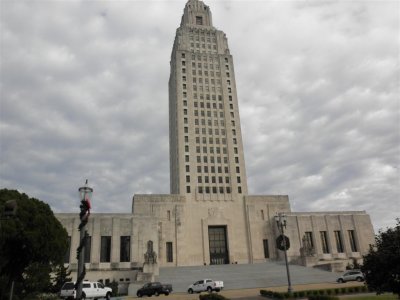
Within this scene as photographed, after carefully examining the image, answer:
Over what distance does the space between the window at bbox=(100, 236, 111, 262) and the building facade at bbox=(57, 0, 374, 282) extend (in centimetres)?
15

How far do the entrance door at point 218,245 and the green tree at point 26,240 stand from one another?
35372mm

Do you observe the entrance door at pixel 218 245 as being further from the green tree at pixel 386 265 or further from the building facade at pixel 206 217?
the green tree at pixel 386 265

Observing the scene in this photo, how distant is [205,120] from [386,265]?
172 ft

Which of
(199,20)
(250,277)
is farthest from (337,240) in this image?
(199,20)

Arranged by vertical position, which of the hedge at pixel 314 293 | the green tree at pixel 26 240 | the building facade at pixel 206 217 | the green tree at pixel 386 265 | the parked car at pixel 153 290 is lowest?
the hedge at pixel 314 293

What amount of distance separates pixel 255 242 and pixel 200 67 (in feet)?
125

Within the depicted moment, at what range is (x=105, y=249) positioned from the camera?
179 feet

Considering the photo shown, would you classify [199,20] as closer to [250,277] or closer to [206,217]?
[206,217]

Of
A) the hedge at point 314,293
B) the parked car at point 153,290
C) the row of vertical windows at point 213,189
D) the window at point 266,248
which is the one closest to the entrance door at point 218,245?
the row of vertical windows at point 213,189

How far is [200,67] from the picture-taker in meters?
74.2

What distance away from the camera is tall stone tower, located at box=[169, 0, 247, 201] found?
65188mm

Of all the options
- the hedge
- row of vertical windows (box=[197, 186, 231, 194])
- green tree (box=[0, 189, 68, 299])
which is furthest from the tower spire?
the hedge

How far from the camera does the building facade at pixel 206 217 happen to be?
55.0 meters

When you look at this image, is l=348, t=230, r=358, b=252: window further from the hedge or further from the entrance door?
the hedge
